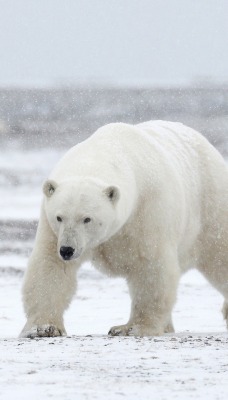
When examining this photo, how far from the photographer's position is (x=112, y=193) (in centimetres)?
541

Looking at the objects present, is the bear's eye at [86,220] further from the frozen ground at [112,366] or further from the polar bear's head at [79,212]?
the frozen ground at [112,366]

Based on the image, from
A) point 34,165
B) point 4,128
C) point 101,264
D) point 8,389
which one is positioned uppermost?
point 4,128

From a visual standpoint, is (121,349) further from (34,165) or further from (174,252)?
(34,165)

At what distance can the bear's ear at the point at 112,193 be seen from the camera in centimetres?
539

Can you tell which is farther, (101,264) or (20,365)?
(101,264)

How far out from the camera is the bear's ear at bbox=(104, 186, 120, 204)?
5.39m

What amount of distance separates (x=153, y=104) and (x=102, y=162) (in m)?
24.7

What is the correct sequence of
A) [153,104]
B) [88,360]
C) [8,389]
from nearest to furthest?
[8,389] < [88,360] < [153,104]

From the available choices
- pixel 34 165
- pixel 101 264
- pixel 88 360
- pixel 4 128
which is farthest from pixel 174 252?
pixel 4 128

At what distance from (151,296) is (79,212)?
92cm

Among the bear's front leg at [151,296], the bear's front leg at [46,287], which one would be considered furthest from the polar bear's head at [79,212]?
the bear's front leg at [151,296]

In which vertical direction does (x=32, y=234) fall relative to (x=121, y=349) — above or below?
above

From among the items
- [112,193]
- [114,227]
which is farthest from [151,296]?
[112,193]

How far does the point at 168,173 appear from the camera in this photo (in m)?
6.15
